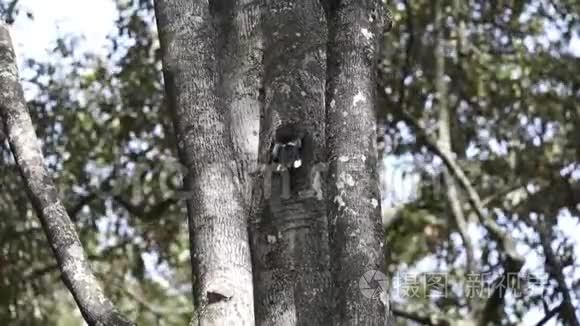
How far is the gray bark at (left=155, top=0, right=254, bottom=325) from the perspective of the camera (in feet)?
10.5

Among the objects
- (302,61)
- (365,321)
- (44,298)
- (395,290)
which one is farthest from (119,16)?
(365,321)

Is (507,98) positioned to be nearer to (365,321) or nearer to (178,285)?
(178,285)

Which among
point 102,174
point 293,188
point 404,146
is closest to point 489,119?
point 404,146

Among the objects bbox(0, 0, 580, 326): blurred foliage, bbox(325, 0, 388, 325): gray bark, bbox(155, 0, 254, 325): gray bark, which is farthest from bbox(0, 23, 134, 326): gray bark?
bbox(0, 0, 580, 326): blurred foliage

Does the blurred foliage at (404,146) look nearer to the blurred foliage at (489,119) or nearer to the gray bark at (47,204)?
the blurred foliage at (489,119)

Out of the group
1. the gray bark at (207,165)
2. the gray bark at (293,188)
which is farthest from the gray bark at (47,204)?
the gray bark at (293,188)

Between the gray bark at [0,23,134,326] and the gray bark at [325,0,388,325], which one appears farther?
the gray bark at [0,23,134,326]

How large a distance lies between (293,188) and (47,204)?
83 cm

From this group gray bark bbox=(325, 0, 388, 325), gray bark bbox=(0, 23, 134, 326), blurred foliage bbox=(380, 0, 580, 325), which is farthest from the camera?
blurred foliage bbox=(380, 0, 580, 325)

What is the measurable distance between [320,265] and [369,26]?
0.82 m

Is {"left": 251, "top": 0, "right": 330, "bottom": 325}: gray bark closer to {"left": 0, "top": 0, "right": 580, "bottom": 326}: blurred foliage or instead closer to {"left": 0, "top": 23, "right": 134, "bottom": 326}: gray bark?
{"left": 0, "top": 23, "right": 134, "bottom": 326}: gray bark

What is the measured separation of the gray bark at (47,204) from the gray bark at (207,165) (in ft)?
1.08

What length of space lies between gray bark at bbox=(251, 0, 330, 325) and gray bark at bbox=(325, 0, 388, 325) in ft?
0.44

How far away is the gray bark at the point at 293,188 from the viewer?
3.40 metres
